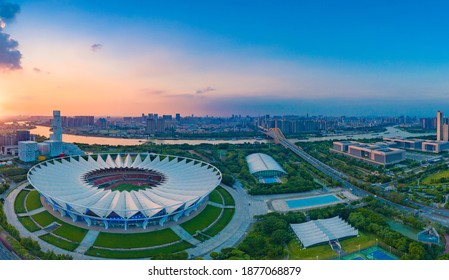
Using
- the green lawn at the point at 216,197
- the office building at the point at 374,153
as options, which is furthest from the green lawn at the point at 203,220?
the office building at the point at 374,153

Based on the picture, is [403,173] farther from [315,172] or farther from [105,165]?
[105,165]

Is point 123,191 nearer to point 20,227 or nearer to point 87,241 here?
point 87,241

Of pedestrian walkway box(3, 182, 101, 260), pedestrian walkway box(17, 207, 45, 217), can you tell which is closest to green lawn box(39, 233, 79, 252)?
pedestrian walkway box(3, 182, 101, 260)

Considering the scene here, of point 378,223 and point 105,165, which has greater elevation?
point 105,165

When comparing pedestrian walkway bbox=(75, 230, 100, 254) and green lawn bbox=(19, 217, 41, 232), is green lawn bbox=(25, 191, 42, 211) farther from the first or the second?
pedestrian walkway bbox=(75, 230, 100, 254)

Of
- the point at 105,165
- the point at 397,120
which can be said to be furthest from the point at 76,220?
the point at 397,120
